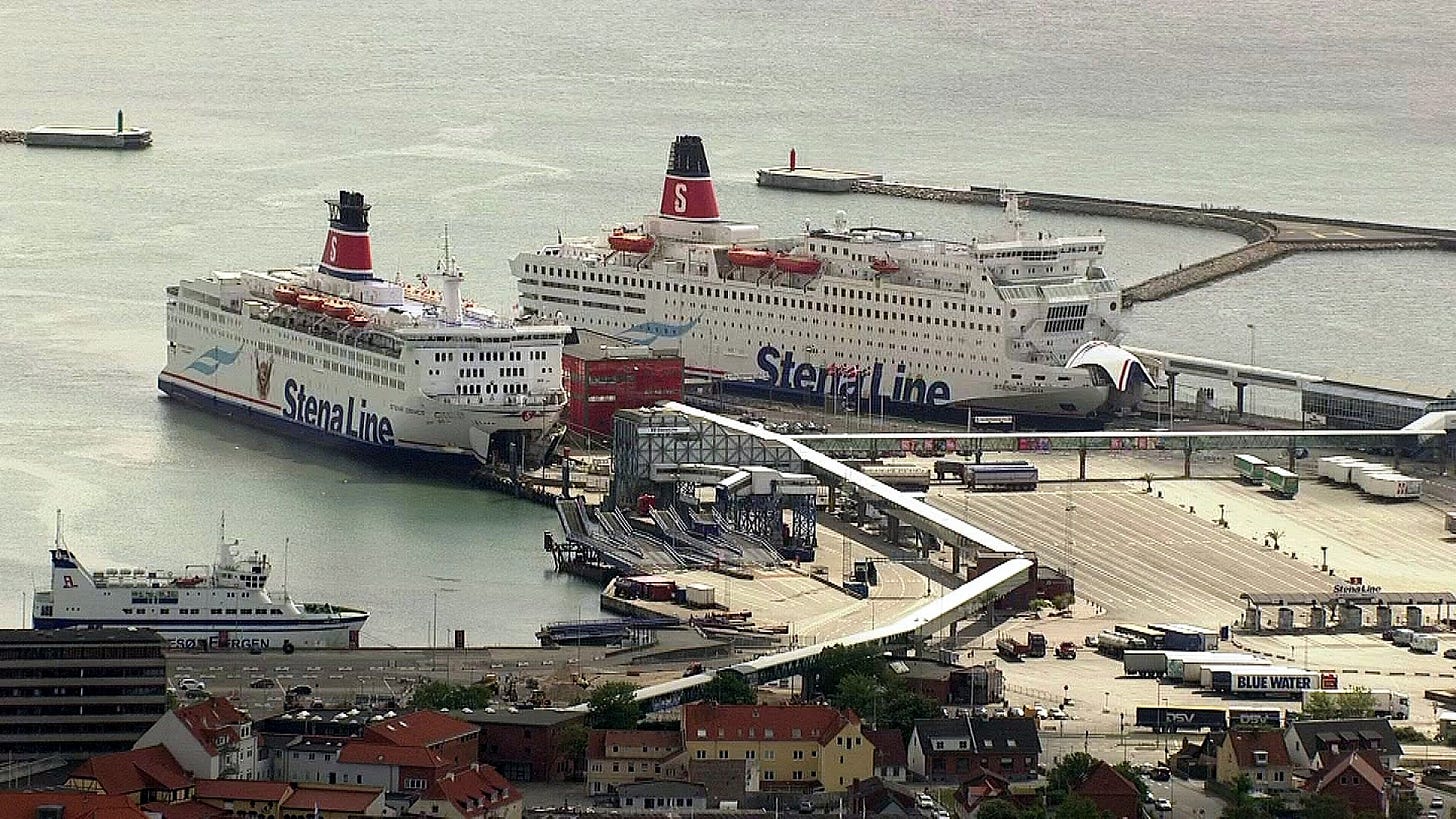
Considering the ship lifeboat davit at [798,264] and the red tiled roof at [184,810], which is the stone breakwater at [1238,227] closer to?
the ship lifeboat davit at [798,264]

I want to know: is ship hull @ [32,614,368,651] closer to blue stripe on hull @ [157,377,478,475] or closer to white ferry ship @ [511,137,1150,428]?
blue stripe on hull @ [157,377,478,475]

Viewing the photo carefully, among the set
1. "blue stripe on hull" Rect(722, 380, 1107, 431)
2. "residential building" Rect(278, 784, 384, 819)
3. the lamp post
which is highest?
the lamp post

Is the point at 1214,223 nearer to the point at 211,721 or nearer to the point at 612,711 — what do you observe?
the point at 612,711

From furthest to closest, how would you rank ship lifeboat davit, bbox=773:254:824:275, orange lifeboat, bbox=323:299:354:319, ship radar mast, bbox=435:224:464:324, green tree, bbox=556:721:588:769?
ship lifeboat davit, bbox=773:254:824:275 < orange lifeboat, bbox=323:299:354:319 < ship radar mast, bbox=435:224:464:324 < green tree, bbox=556:721:588:769

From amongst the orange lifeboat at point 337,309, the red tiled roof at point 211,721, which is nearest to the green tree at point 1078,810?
the red tiled roof at point 211,721

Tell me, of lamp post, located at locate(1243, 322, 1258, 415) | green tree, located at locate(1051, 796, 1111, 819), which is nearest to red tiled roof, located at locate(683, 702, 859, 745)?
green tree, located at locate(1051, 796, 1111, 819)

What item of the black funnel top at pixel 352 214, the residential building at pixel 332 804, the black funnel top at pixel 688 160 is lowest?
the residential building at pixel 332 804

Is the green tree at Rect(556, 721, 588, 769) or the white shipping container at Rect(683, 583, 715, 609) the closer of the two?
the green tree at Rect(556, 721, 588, 769)

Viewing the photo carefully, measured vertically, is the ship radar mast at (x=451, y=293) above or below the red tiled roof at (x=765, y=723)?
above
